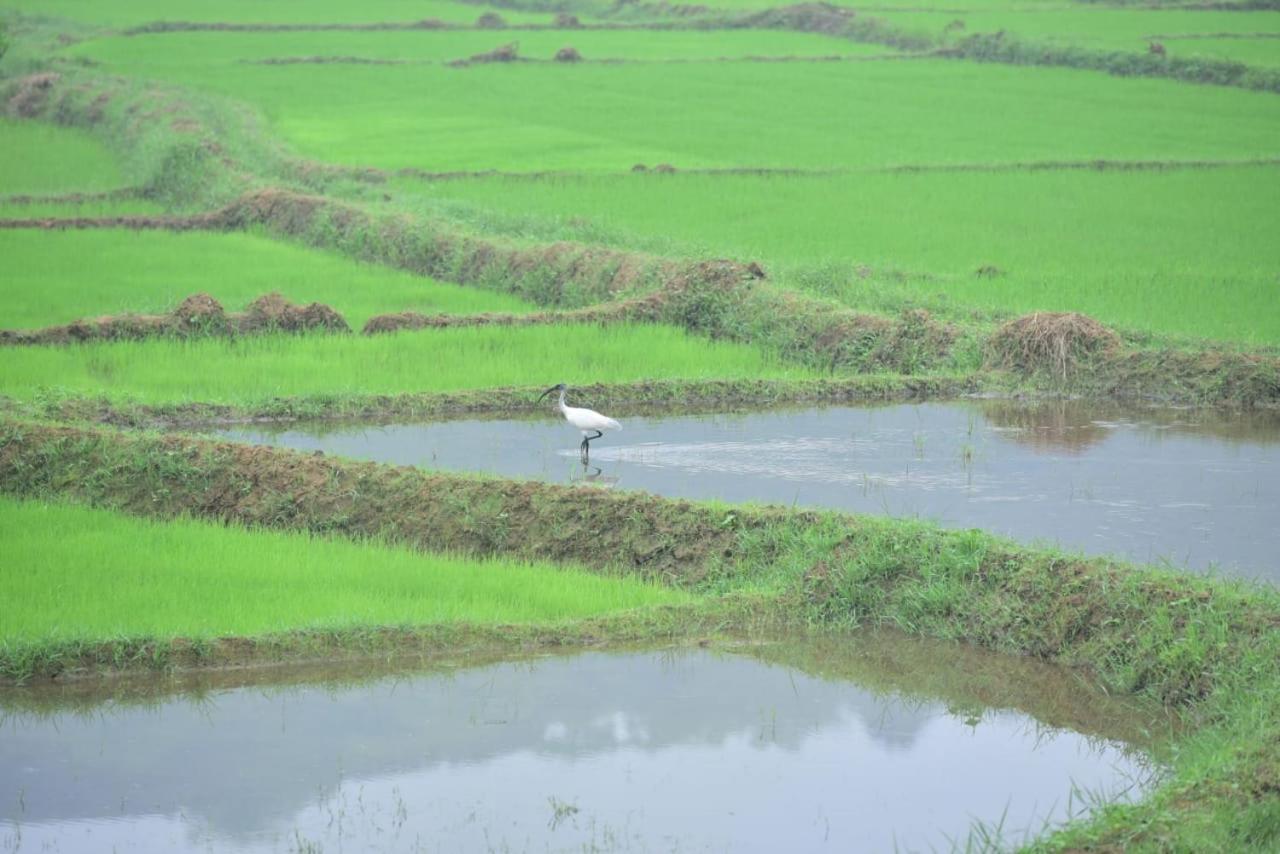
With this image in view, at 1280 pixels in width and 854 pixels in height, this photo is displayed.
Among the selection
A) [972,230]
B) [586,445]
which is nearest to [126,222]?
[972,230]

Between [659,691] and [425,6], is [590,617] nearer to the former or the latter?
[659,691]

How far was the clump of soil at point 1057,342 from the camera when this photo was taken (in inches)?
389

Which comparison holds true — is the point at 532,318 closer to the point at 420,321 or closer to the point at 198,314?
the point at 420,321

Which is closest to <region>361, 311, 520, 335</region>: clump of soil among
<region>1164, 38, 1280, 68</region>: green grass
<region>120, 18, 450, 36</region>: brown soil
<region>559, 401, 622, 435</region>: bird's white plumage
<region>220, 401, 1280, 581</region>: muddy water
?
<region>220, 401, 1280, 581</region>: muddy water

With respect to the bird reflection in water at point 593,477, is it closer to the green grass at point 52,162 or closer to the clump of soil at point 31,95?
the green grass at point 52,162

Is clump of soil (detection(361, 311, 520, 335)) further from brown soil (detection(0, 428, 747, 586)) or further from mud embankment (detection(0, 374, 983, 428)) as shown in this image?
brown soil (detection(0, 428, 747, 586))

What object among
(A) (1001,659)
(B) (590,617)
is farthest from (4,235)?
(A) (1001,659)

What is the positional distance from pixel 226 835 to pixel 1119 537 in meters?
4.01

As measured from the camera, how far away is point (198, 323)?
35.9ft

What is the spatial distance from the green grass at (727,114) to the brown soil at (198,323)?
712cm

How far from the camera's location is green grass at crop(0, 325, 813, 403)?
9797 millimetres

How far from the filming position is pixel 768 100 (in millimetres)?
23594

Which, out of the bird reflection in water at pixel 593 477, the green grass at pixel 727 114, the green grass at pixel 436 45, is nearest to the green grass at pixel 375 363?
the bird reflection in water at pixel 593 477

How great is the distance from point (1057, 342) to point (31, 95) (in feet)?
61.5
